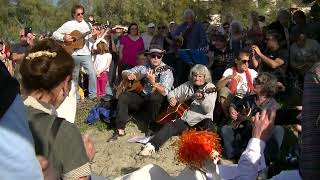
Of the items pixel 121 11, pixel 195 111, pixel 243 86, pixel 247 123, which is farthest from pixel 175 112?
pixel 121 11

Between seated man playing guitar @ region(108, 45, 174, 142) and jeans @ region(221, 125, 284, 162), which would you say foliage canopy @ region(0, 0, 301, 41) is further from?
jeans @ region(221, 125, 284, 162)

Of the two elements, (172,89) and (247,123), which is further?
(172,89)

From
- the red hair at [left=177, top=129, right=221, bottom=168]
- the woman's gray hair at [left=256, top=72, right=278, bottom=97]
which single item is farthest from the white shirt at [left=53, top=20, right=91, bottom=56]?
the red hair at [left=177, top=129, right=221, bottom=168]

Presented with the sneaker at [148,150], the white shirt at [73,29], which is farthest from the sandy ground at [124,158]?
the white shirt at [73,29]

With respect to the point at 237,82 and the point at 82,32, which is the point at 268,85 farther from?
the point at 82,32

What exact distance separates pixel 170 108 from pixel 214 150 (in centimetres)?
356

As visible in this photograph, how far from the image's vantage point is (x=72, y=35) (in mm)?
9312

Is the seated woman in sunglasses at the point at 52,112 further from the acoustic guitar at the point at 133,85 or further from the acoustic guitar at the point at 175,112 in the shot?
the acoustic guitar at the point at 133,85

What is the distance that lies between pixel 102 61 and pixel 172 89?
3152 millimetres

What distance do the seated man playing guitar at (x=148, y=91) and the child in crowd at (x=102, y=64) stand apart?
248 centimetres

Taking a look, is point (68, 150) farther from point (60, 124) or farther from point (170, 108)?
point (170, 108)

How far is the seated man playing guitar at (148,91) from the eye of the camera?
743 centimetres

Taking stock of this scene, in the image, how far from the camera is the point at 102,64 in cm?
1035

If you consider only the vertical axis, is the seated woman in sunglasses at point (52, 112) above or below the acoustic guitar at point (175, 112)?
above
